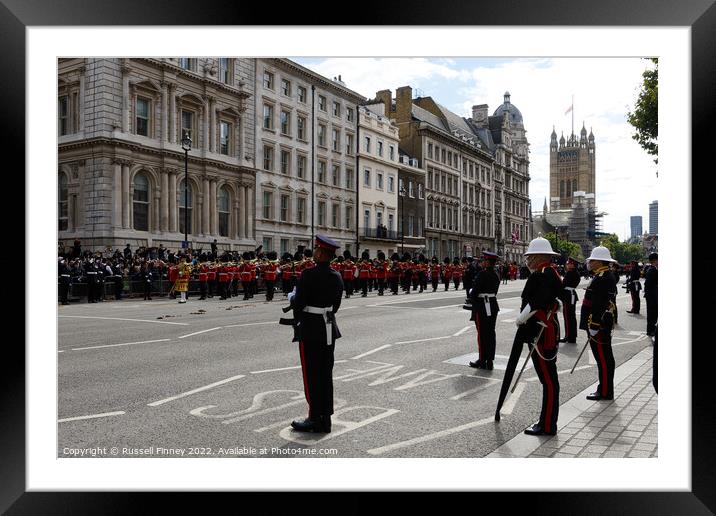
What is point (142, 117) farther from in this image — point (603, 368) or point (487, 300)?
point (603, 368)

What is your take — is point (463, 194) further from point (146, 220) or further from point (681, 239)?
point (681, 239)

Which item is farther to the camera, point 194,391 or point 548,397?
point 194,391

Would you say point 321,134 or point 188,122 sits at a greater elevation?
point 321,134

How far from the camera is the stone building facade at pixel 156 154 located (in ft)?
74.9

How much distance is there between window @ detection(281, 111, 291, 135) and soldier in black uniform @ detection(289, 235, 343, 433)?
106 ft

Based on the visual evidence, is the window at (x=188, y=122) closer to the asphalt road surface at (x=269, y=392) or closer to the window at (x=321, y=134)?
the window at (x=321, y=134)

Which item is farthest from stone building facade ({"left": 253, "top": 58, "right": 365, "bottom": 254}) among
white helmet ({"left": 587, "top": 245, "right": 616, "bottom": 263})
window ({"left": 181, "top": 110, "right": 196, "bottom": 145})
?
white helmet ({"left": 587, "top": 245, "right": 616, "bottom": 263})

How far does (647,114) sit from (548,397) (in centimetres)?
1108

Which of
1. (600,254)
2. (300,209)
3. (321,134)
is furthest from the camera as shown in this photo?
(321,134)

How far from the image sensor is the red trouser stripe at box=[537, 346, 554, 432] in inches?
225

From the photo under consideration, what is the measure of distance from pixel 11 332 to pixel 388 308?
15.6m

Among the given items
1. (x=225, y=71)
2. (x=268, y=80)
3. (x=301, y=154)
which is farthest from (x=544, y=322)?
(x=301, y=154)

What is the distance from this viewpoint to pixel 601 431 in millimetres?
5859
